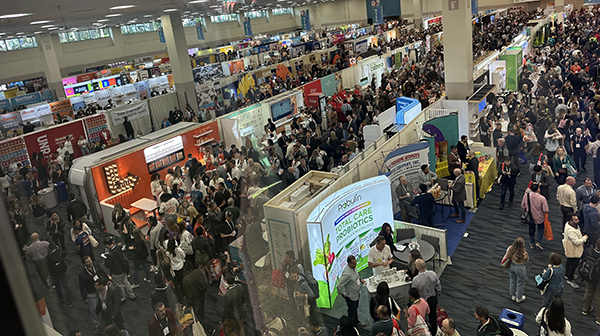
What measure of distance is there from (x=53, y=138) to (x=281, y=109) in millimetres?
7474

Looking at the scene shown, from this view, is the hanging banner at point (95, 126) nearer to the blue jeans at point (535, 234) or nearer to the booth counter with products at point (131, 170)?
the booth counter with products at point (131, 170)

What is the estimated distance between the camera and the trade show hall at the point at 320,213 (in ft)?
17.1

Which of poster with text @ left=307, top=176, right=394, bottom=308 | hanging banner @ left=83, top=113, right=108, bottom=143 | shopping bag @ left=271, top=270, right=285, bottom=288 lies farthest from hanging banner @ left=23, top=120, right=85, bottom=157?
poster with text @ left=307, top=176, right=394, bottom=308

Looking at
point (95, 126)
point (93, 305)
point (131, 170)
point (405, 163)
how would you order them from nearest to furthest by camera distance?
point (93, 305) < point (405, 163) < point (131, 170) < point (95, 126)

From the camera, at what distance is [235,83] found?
18.3 metres

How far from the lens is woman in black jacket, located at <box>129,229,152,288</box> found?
709 cm

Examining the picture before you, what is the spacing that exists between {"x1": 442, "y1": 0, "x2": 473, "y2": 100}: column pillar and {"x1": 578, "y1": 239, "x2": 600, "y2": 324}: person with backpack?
7.83 metres

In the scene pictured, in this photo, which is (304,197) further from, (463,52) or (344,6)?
(344,6)

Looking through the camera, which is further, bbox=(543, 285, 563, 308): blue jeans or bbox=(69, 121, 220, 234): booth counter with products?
bbox=(69, 121, 220, 234): booth counter with products

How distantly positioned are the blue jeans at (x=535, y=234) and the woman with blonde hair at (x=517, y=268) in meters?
1.47

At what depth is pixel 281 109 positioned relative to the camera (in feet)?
48.2

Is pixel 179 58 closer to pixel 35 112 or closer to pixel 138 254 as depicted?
pixel 35 112

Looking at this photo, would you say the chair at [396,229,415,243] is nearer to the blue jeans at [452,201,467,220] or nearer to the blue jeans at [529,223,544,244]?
the blue jeans at [452,201,467,220]

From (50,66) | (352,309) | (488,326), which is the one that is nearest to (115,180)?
(352,309)
